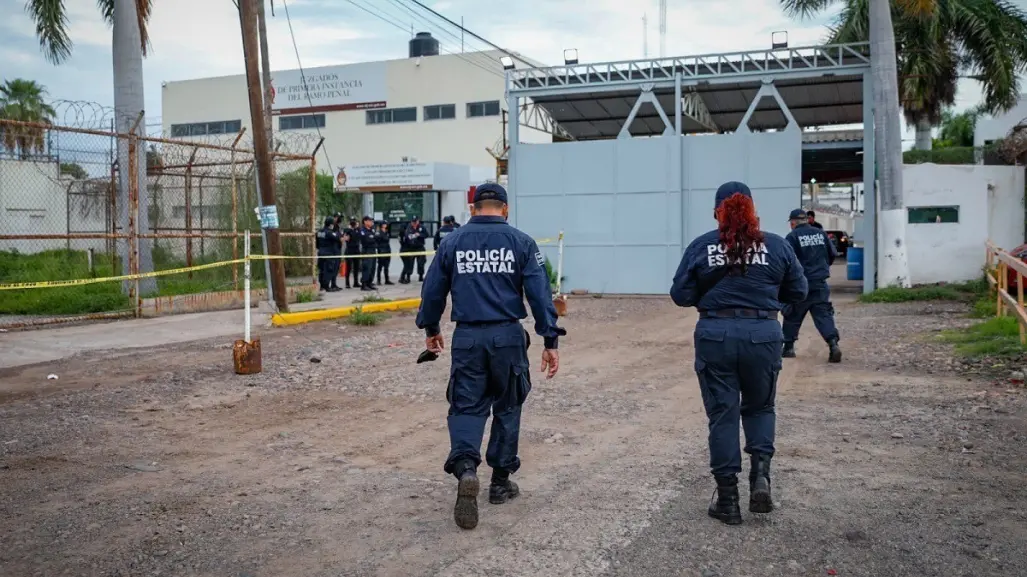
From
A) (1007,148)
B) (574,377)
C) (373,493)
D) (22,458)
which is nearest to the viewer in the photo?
(373,493)

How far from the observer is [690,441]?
22.5ft

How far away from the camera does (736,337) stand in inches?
195

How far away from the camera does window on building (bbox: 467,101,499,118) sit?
155ft

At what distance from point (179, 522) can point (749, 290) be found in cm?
329

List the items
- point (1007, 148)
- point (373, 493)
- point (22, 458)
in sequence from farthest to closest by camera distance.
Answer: point (1007, 148)
point (22, 458)
point (373, 493)

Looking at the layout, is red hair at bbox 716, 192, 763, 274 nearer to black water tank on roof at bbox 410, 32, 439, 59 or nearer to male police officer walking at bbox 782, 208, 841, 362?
male police officer walking at bbox 782, 208, 841, 362

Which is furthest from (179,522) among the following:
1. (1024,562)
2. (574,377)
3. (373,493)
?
(574,377)

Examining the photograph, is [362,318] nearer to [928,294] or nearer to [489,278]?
[489,278]

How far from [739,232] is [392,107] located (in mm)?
47483

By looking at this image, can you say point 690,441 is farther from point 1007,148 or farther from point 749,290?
point 1007,148

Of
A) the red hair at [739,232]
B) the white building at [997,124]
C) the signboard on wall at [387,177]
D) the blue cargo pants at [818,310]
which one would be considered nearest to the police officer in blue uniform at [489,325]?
the red hair at [739,232]

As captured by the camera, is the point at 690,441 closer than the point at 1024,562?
No

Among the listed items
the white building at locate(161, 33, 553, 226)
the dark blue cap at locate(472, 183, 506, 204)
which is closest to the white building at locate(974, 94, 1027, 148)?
the white building at locate(161, 33, 553, 226)

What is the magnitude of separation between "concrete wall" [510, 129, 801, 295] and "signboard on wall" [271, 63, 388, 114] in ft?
99.3
